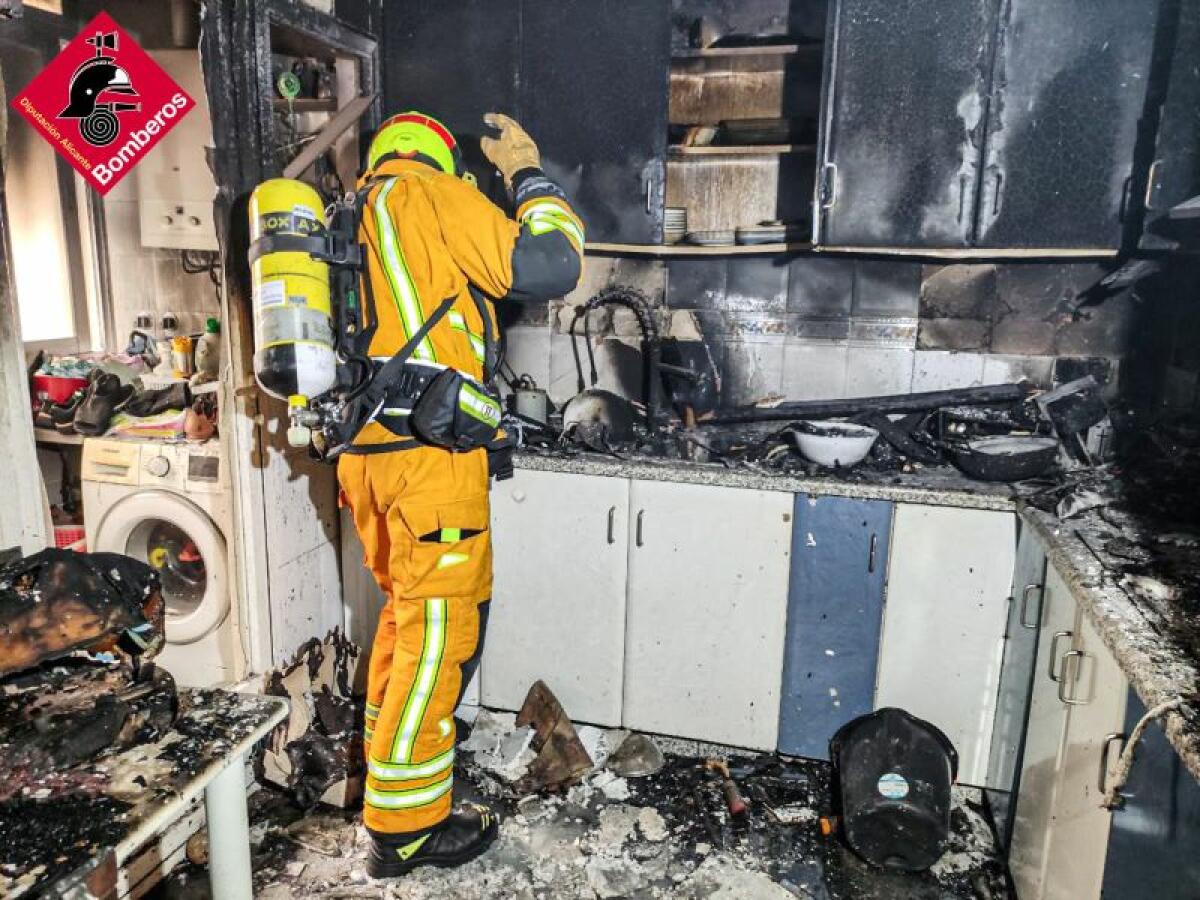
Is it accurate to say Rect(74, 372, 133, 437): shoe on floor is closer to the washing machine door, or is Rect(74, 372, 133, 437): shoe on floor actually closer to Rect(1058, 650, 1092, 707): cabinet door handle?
the washing machine door

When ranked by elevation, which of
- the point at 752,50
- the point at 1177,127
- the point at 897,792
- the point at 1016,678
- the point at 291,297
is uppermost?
the point at 752,50

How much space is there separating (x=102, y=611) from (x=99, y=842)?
1.25 feet

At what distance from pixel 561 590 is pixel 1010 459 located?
4.84ft

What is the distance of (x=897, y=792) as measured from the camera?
220cm

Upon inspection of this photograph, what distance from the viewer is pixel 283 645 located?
2674 millimetres

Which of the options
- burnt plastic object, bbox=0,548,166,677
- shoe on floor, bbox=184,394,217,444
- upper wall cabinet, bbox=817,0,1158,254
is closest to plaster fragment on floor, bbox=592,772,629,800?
burnt plastic object, bbox=0,548,166,677

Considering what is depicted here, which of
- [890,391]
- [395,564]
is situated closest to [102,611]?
[395,564]

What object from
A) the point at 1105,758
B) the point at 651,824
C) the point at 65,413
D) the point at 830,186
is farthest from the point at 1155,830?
the point at 65,413

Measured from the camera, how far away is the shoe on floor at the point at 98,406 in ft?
9.25

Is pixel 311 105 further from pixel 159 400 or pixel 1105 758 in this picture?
pixel 1105 758

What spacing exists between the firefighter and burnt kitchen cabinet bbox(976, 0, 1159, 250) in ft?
4.87

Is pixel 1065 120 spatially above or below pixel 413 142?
above

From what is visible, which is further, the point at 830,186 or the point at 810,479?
the point at 830,186

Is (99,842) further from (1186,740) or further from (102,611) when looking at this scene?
(1186,740)
